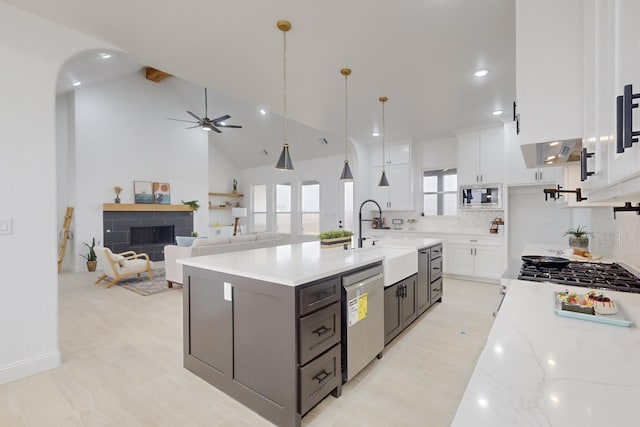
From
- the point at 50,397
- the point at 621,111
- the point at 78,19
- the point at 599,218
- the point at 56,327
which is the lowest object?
the point at 50,397

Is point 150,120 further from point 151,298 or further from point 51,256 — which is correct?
point 51,256

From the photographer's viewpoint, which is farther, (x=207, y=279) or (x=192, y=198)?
(x=192, y=198)

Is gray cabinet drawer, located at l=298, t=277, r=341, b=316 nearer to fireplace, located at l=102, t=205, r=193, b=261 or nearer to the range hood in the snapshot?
the range hood

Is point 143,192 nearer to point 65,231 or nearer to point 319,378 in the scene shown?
point 65,231

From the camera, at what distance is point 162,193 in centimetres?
779

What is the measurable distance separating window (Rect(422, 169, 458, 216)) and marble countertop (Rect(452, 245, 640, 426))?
5209 millimetres

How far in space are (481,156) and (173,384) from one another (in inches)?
229

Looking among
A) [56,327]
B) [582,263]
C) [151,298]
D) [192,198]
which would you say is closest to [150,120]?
A: [192,198]

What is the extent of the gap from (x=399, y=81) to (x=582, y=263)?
8.76ft

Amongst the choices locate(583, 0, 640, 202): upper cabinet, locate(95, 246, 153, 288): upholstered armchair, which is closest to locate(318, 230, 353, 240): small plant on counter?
locate(583, 0, 640, 202): upper cabinet

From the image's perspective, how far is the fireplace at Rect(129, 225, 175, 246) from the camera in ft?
24.0

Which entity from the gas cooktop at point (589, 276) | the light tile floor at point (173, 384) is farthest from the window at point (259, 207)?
the gas cooktop at point (589, 276)

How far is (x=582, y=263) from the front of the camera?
2.38 meters

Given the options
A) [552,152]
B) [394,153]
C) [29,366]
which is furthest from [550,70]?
[394,153]
